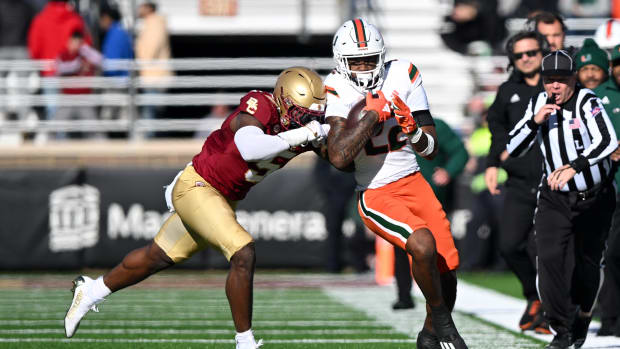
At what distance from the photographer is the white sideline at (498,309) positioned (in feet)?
22.4

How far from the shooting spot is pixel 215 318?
26.5 feet

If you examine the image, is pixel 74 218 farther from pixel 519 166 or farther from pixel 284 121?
pixel 284 121

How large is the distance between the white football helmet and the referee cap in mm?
987

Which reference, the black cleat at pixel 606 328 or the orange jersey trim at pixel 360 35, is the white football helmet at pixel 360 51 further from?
the black cleat at pixel 606 328

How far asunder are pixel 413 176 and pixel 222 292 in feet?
15.3

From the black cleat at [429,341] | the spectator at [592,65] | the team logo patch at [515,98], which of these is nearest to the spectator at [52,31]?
the team logo patch at [515,98]

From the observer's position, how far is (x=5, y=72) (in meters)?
13.8

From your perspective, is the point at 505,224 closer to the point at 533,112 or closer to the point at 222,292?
the point at 533,112

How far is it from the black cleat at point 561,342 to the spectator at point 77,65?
786 centimetres

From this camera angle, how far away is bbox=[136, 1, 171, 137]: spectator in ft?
43.4

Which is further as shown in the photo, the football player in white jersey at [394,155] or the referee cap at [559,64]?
the referee cap at [559,64]

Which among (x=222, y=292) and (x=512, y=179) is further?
(x=222, y=292)

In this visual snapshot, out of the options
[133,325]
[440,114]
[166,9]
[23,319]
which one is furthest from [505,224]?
[166,9]

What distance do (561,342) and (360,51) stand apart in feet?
6.56
